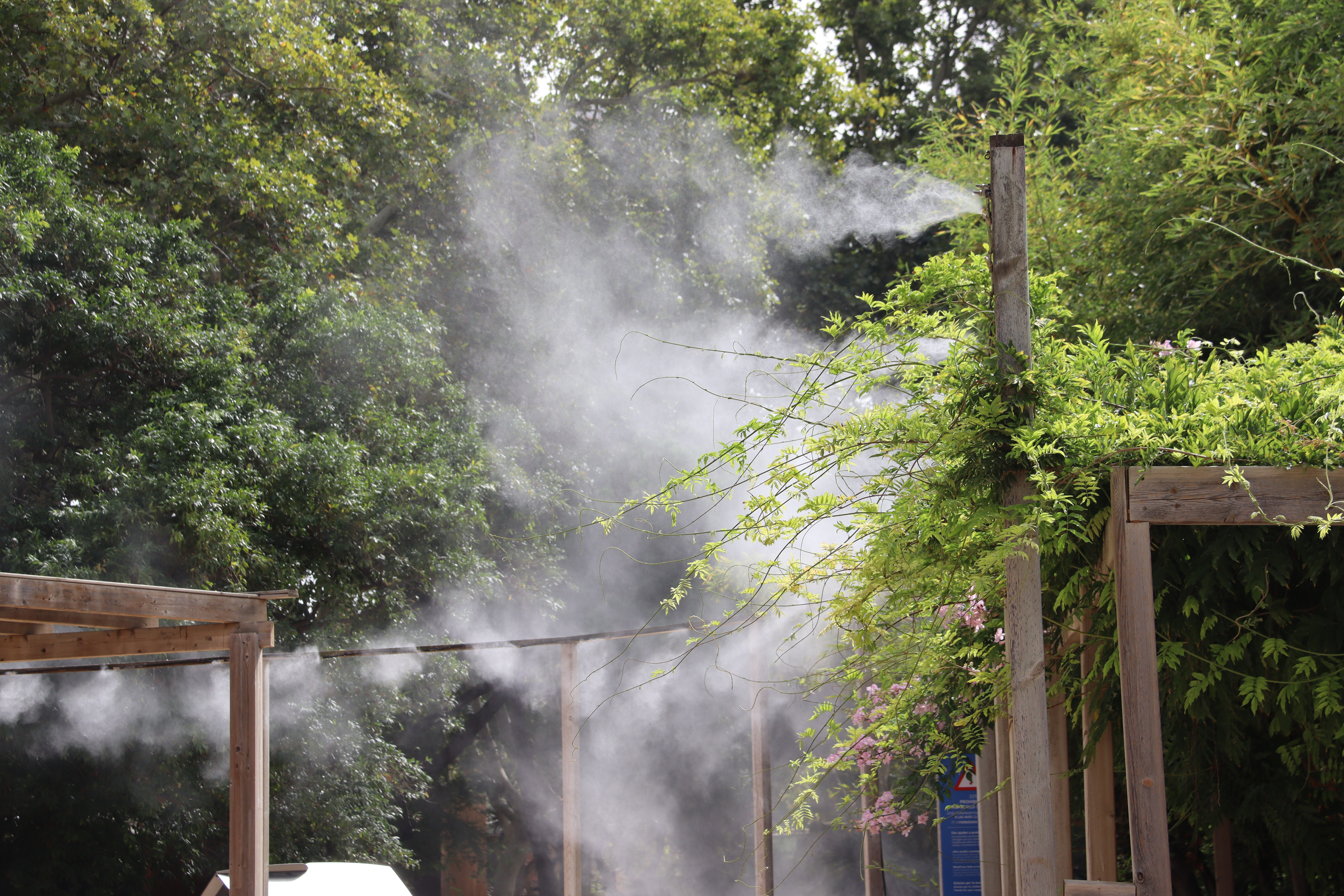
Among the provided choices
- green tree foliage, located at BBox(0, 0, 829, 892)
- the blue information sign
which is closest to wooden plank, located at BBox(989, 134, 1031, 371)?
the blue information sign

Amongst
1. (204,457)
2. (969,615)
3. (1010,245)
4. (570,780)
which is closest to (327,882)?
(570,780)

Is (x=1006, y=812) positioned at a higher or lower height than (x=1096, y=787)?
lower

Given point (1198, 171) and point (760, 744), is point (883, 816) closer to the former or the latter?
point (760, 744)

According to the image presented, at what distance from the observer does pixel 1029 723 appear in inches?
80.6

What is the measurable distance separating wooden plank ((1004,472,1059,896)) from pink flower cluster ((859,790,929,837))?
170 centimetres

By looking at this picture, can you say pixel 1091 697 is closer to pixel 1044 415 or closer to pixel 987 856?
pixel 1044 415

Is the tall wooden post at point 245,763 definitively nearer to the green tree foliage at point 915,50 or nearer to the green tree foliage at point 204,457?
the green tree foliage at point 204,457

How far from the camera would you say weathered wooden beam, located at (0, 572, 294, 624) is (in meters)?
2.72

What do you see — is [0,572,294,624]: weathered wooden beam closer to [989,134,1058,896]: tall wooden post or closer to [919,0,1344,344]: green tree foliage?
[989,134,1058,896]: tall wooden post

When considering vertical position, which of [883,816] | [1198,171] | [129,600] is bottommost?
[883,816]

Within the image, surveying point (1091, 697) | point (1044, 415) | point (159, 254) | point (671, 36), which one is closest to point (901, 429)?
point (1044, 415)

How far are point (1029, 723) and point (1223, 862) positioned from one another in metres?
2.54

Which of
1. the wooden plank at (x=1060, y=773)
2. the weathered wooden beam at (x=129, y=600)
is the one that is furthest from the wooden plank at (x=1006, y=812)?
the weathered wooden beam at (x=129, y=600)

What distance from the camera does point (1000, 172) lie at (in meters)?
2.12
